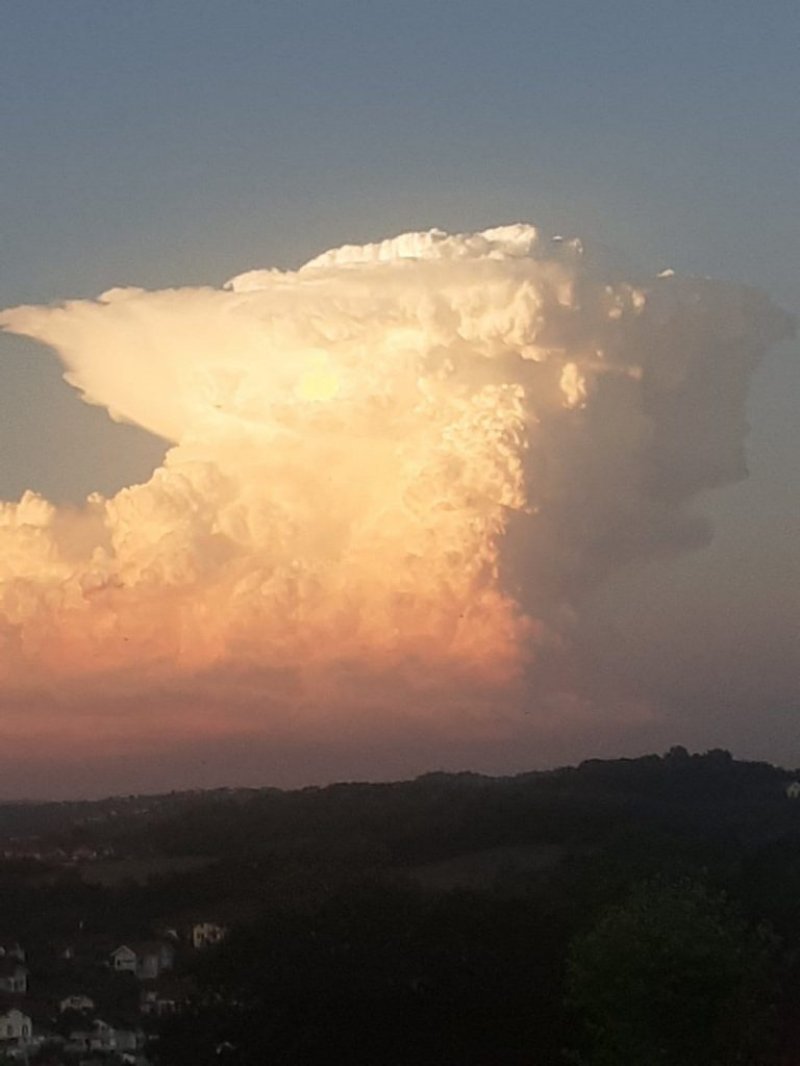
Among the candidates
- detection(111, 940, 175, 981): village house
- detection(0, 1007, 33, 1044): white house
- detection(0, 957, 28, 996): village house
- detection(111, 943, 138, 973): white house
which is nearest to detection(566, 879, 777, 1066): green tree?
detection(0, 1007, 33, 1044): white house

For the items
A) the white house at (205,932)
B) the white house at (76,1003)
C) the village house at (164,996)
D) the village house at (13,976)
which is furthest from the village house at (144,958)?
the village house at (13,976)

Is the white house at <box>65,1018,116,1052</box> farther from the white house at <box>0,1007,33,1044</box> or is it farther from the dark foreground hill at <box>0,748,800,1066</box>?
the dark foreground hill at <box>0,748,800,1066</box>

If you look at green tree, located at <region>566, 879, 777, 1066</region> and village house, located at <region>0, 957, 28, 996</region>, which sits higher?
green tree, located at <region>566, 879, 777, 1066</region>

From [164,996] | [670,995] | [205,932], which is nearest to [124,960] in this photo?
[205,932]

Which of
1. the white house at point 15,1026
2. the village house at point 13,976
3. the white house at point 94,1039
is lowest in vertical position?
the white house at point 94,1039

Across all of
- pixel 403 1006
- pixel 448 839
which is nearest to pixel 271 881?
pixel 448 839

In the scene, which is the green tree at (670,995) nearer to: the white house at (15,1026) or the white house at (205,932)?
the white house at (15,1026)

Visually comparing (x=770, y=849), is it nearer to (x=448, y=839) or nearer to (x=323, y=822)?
(x=448, y=839)
